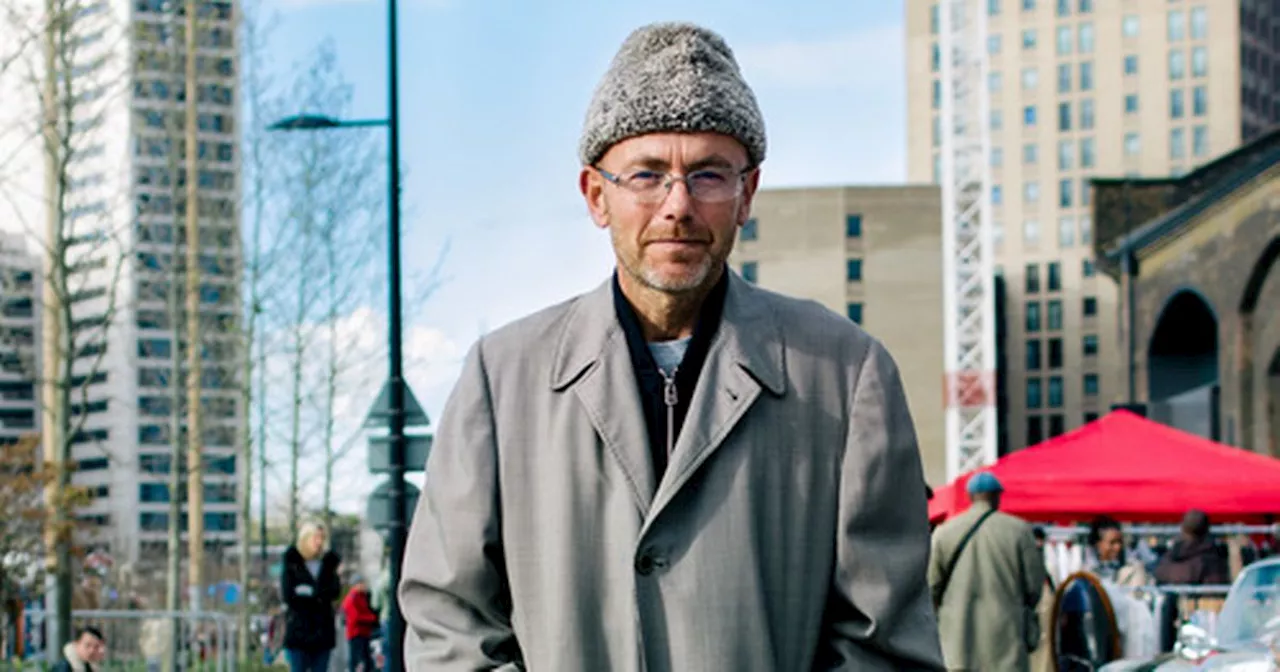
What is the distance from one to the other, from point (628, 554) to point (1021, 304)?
148m

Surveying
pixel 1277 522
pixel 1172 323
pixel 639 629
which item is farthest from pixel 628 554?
pixel 1172 323

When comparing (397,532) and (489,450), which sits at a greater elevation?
(489,450)

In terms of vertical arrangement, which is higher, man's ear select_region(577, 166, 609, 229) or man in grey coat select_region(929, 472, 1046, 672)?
man's ear select_region(577, 166, 609, 229)

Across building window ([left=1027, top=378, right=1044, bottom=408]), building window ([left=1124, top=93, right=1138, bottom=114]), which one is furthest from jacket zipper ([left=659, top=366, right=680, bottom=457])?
building window ([left=1124, top=93, right=1138, bottom=114])

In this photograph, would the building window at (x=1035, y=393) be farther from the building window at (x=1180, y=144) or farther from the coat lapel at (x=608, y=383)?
the coat lapel at (x=608, y=383)

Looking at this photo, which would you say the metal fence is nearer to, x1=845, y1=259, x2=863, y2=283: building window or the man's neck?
the man's neck

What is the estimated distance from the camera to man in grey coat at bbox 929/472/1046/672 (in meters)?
12.9

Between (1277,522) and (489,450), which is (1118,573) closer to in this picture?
(1277,522)

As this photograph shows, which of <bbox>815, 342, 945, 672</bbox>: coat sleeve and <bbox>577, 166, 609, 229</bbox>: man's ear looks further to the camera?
<bbox>577, 166, 609, 229</bbox>: man's ear

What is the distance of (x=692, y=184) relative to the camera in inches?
133

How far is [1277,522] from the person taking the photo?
2139 centimetres

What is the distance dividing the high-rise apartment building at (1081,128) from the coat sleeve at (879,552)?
472ft

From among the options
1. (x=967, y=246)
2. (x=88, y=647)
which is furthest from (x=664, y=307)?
(x=967, y=246)

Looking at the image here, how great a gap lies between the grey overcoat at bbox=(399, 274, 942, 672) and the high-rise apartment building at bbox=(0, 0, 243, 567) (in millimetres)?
20018
